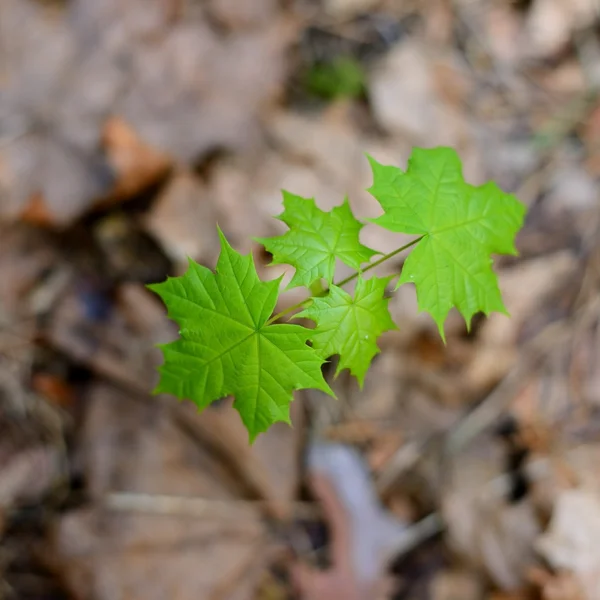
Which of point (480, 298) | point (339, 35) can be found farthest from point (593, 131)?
point (480, 298)

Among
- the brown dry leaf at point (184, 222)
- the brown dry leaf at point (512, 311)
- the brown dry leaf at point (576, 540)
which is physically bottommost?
the brown dry leaf at point (576, 540)

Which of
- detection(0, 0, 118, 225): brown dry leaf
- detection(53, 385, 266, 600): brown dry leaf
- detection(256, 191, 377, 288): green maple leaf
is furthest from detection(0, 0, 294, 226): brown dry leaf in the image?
detection(256, 191, 377, 288): green maple leaf

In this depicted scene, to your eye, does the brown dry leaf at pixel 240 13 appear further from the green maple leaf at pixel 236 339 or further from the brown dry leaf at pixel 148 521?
the green maple leaf at pixel 236 339

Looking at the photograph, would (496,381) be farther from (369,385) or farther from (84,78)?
(84,78)

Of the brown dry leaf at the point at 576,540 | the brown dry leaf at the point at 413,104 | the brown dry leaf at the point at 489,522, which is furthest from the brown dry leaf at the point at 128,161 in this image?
the brown dry leaf at the point at 576,540

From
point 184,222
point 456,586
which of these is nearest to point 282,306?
point 184,222

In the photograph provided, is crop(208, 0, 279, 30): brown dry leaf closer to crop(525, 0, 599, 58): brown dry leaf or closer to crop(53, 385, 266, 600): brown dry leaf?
crop(525, 0, 599, 58): brown dry leaf
